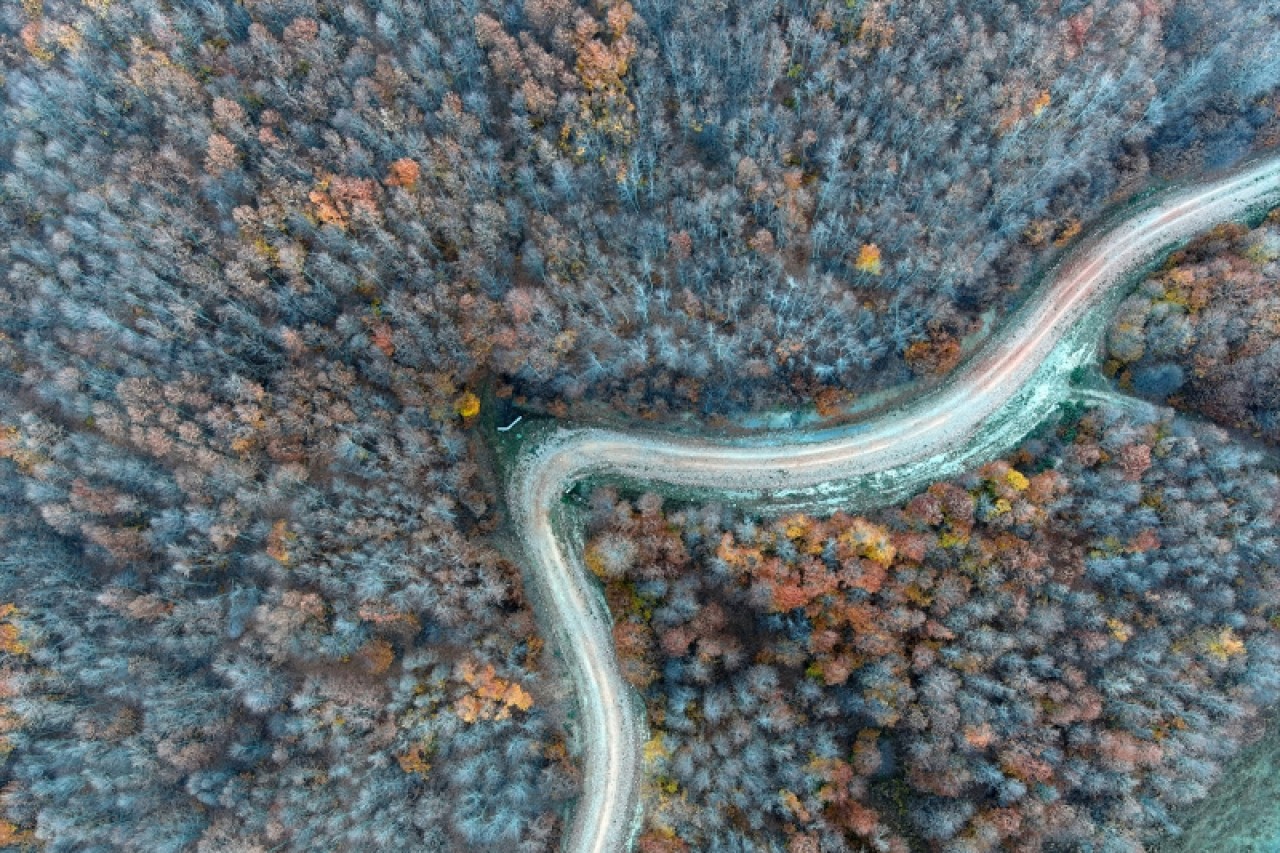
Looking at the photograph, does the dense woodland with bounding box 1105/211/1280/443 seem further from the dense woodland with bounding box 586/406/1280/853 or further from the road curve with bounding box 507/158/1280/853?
the dense woodland with bounding box 586/406/1280/853

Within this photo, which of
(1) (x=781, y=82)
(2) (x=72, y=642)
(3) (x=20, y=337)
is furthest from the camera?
(1) (x=781, y=82)

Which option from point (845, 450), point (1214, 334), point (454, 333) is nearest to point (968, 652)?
point (845, 450)

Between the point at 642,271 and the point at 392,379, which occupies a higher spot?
the point at 642,271

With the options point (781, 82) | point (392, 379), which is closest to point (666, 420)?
point (392, 379)

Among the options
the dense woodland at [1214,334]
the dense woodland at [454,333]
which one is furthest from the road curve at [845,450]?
the dense woodland at [1214,334]

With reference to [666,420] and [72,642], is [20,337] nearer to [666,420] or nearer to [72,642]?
[72,642]

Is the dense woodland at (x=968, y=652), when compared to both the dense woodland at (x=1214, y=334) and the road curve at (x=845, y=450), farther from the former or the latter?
the dense woodland at (x=1214, y=334)
